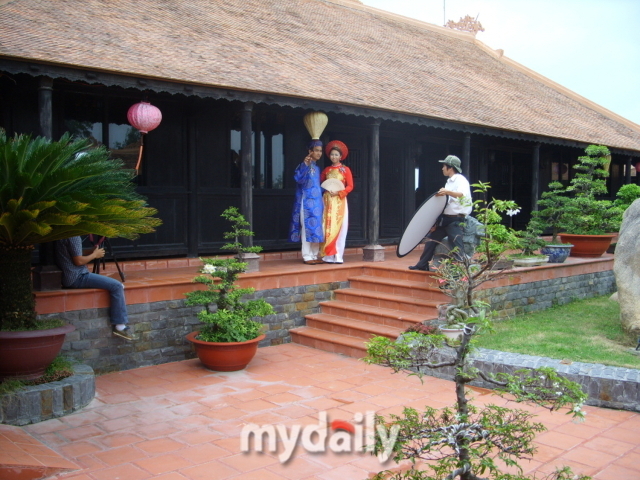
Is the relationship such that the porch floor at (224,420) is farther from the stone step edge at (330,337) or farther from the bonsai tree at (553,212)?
the bonsai tree at (553,212)

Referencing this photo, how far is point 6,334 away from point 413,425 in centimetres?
388

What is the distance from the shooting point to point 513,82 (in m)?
16.4

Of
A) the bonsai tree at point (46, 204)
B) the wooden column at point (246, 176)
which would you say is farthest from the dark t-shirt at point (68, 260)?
the wooden column at point (246, 176)

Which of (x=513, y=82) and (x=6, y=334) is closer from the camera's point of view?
(x=6, y=334)

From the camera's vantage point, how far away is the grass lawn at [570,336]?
6.75m

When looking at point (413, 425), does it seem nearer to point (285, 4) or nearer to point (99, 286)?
point (99, 286)

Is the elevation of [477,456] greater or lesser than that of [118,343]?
greater

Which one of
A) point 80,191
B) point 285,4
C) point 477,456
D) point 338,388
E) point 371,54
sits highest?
point 285,4

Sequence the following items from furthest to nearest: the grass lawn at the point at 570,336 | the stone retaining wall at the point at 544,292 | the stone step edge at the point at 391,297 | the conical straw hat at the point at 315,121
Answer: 1. the conical straw hat at the point at 315,121
2. the stone retaining wall at the point at 544,292
3. the stone step edge at the point at 391,297
4. the grass lawn at the point at 570,336

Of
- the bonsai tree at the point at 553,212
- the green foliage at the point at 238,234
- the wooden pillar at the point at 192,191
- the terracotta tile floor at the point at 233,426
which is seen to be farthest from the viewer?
the bonsai tree at the point at 553,212

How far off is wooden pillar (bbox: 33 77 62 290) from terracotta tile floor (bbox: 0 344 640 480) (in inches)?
47.3

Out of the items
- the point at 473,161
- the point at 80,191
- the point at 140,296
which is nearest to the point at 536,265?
the point at 473,161

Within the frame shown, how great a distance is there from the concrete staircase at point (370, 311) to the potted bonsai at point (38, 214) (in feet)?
10.6

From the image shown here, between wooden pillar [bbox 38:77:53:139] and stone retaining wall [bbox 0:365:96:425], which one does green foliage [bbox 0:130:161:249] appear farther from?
stone retaining wall [bbox 0:365:96:425]
